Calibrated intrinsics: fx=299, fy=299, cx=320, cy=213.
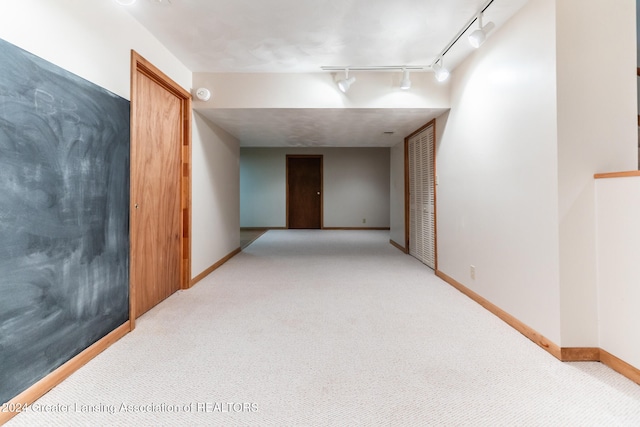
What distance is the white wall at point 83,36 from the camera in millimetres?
1271

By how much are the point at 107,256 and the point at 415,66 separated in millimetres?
2958

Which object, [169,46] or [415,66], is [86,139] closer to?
[169,46]

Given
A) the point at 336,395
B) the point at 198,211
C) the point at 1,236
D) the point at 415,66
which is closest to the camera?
the point at 1,236

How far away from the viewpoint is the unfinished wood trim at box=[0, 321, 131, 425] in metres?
1.23

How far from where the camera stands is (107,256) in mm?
1792

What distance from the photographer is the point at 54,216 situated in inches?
55.2

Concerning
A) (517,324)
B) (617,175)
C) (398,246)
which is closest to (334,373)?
(517,324)

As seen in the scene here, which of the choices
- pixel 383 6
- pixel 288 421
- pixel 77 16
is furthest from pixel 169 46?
pixel 288 421

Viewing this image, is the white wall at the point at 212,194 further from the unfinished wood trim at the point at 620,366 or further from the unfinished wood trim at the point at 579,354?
the unfinished wood trim at the point at 620,366

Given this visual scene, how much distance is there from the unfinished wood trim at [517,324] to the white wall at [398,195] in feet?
7.65

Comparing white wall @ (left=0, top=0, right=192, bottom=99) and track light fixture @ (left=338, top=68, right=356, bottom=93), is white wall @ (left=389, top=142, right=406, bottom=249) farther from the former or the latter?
white wall @ (left=0, top=0, right=192, bottom=99)
